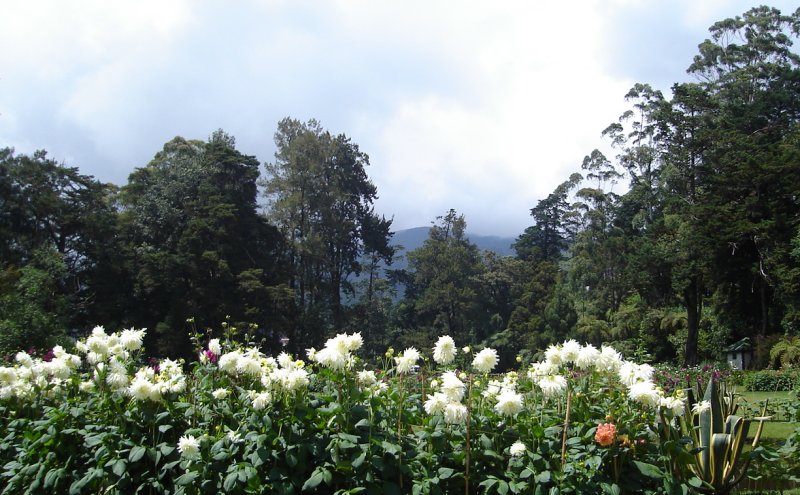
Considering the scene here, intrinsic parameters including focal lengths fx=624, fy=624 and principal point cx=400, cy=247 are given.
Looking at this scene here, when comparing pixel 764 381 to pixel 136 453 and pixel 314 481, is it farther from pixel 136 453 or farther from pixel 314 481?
pixel 136 453

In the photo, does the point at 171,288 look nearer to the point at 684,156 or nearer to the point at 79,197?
the point at 79,197

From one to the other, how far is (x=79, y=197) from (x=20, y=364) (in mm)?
20060

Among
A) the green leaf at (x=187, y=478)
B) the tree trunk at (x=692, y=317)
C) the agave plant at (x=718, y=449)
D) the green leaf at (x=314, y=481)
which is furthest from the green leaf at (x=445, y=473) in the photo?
the tree trunk at (x=692, y=317)

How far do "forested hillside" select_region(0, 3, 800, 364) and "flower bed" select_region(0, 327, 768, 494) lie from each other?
37.8 feet

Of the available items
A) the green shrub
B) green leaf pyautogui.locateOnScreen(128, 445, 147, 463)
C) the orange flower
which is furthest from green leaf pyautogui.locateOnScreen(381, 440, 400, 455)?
the green shrub

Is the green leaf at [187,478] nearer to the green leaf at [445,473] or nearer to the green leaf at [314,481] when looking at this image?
the green leaf at [314,481]

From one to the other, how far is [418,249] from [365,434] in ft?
99.0

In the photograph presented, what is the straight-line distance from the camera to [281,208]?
26531mm

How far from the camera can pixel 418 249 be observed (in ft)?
108

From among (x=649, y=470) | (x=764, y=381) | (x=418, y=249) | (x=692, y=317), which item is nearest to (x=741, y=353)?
(x=692, y=317)

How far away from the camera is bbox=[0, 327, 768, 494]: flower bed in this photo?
259 centimetres

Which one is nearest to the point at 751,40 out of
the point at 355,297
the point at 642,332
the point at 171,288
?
the point at 642,332

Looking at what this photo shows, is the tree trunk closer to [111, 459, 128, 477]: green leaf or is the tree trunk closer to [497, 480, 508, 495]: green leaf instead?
[497, 480, 508, 495]: green leaf

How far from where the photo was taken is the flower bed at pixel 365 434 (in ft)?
8.50
